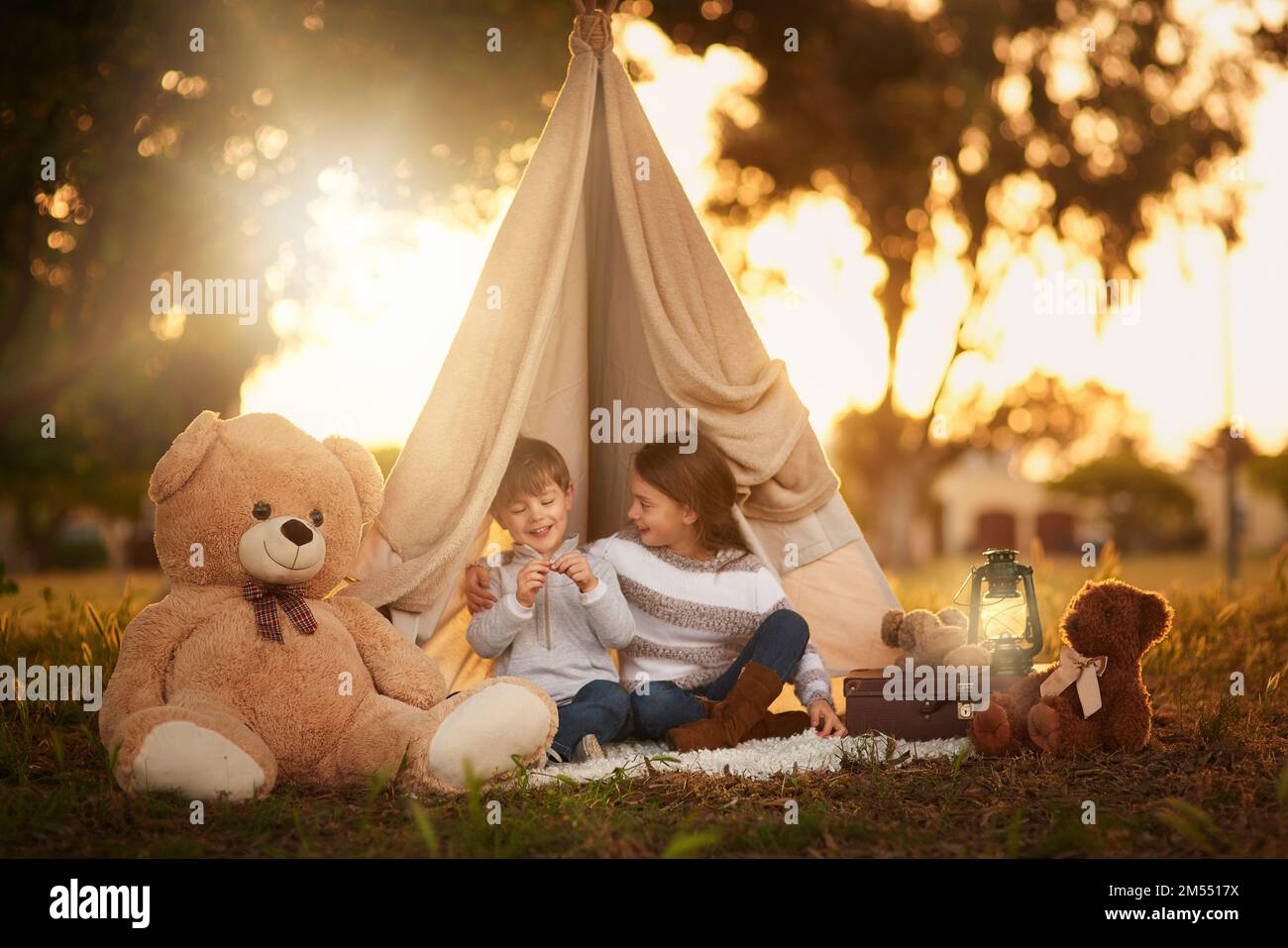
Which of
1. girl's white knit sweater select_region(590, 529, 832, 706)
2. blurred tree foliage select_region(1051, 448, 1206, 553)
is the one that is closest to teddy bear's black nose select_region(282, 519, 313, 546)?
girl's white knit sweater select_region(590, 529, 832, 706)

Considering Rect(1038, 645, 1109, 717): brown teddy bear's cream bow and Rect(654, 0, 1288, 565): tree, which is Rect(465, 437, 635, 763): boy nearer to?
Rect(1038, 645, 1109, 717): brown teddy bear's cream bow

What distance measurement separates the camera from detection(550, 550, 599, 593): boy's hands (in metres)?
3.63

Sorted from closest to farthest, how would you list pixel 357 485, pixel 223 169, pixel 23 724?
pixel 357 485, pixel 23 724, pixel 223 169

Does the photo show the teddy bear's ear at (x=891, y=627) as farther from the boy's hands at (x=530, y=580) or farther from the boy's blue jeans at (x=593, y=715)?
the boy's hands at (x=530, y=580)

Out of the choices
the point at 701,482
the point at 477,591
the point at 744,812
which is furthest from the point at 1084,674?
the point at 477,591

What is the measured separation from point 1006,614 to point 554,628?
1.51 metres

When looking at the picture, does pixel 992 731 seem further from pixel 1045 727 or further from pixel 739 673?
pixel 739 673

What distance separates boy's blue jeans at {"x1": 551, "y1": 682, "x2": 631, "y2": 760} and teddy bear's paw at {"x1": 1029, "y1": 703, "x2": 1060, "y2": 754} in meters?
1.27

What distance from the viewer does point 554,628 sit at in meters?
3.93
